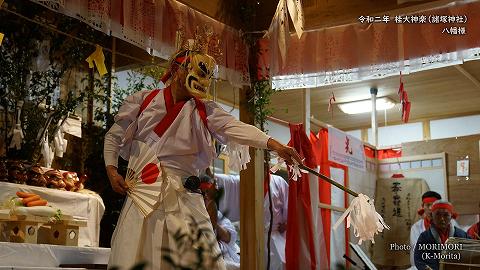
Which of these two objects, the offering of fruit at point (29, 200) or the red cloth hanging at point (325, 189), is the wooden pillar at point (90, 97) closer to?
the offering of fruit at point (29, 200)

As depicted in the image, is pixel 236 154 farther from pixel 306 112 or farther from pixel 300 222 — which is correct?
pixel 306 112

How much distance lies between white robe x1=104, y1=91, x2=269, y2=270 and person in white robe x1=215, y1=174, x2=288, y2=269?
274cm

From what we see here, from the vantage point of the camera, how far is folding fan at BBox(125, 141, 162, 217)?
8.34 ft

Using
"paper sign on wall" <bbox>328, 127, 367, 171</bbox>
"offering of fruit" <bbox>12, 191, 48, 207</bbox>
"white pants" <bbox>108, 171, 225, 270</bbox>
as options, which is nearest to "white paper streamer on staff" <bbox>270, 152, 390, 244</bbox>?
"white pants" <bbox>108, 171, 225, 270</bbox>

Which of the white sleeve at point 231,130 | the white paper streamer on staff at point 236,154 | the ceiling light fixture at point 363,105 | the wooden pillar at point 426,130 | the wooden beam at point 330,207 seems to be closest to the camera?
the white sleeve at point 231,130

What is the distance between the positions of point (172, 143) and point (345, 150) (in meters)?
3.60

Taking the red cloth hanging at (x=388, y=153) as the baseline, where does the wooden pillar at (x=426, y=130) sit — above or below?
above

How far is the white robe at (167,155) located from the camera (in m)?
2.52

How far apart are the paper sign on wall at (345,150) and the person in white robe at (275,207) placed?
58 cm

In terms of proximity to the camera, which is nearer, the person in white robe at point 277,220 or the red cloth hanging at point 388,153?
the person in white robe at point 277,220

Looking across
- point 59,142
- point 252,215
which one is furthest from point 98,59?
point 252,215

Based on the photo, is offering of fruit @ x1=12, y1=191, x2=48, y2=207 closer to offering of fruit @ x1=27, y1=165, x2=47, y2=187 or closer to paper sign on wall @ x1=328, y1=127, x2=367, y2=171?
offering of fruit @ x1=27, y1=165, x2=47, y2=187

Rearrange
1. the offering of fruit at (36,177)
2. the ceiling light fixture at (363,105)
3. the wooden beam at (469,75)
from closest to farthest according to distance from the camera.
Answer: the offering of fruit at (36,177) → the wooden beam at (469,75) → the ceiling light fixture at (363,105)

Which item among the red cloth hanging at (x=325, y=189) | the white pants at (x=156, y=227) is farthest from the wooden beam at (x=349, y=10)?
the white pants at (x=156, y=227)
